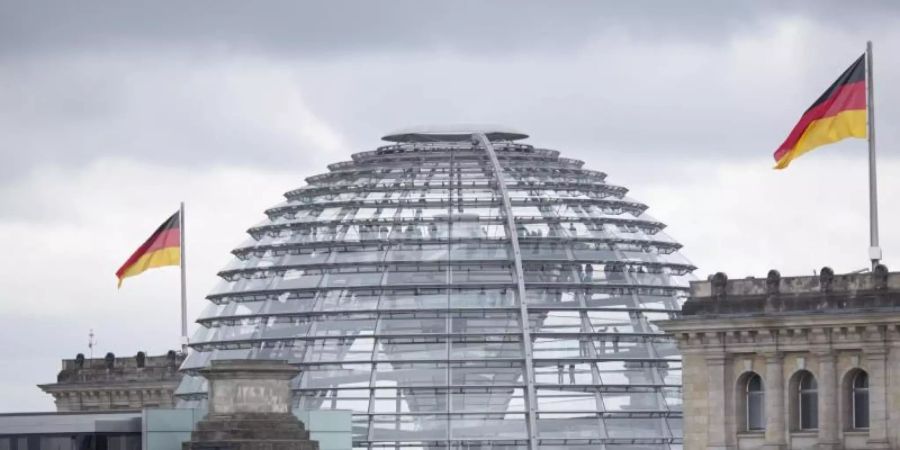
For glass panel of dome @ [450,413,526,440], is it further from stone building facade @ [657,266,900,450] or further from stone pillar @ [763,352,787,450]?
stone pillar @ [763,352,787,450]

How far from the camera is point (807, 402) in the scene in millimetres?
106438

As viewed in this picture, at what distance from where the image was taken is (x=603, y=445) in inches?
4993

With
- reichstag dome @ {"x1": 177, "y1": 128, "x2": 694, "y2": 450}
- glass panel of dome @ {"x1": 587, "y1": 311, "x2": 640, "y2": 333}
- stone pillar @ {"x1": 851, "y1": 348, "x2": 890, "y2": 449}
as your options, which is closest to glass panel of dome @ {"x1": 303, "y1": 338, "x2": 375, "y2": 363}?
reichstag dome @ {"x1": 177, "y1": 128, "x2": 694, "y2": 450}

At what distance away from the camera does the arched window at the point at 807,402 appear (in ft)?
348

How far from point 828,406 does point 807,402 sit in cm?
131

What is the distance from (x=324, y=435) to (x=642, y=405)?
22.1m

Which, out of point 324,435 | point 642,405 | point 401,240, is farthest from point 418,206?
point 324,435

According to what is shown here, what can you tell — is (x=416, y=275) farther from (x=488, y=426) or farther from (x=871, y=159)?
(x=871, y=159)

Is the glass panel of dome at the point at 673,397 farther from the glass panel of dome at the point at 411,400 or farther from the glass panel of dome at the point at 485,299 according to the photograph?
the glass panel of dome at the point at 411,400

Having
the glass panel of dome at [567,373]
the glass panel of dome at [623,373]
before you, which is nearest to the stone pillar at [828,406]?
the glass panel of dome at [623,373]

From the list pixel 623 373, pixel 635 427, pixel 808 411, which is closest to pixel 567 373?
pixel 623 373

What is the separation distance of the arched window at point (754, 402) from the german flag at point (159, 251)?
28.3 meters

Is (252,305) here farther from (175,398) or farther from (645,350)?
(645,350)

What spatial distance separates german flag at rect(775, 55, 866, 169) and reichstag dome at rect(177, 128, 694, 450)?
70.9ft
